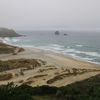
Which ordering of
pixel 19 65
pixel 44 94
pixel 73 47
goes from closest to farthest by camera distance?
pixel 44 94, pixel 19 65, pixel 73 47

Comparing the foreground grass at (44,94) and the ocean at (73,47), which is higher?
the foreground grass at (44,94)

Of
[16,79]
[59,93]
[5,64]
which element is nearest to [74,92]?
[59,93]

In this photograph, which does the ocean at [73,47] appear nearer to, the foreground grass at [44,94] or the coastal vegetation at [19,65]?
the coastal vegetation at [19,65]

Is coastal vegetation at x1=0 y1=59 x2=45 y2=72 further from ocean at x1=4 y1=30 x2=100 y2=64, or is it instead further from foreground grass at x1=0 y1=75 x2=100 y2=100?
foreground grass at x1=0 y1=75 x2=100 y2=100

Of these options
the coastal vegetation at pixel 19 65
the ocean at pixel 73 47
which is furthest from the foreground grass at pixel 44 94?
the ocean at pixel 73 47

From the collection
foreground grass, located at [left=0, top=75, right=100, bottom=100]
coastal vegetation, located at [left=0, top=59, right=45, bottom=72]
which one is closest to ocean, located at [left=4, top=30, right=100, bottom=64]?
coastal vegetation, located at [left=0, top=59, right=45, bottom=72]

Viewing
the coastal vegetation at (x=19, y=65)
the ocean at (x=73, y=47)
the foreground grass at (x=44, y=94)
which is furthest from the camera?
the ocean at (x=73, y=47)

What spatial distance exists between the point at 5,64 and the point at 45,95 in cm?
2766

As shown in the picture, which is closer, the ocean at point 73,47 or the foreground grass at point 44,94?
the foreground grass at point 44,94

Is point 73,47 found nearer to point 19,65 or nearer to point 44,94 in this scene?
point 19,65

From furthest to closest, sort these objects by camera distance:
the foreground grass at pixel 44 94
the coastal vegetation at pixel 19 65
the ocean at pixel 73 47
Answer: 1. the ocean at pixel 73 47
2. the coastal vegetation at pixel 19 65
3. the foreground grass at pixel 44 94

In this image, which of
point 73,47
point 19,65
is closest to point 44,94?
point 19,65

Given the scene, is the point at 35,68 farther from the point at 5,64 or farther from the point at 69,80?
the point at 69,80

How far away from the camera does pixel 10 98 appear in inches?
571
